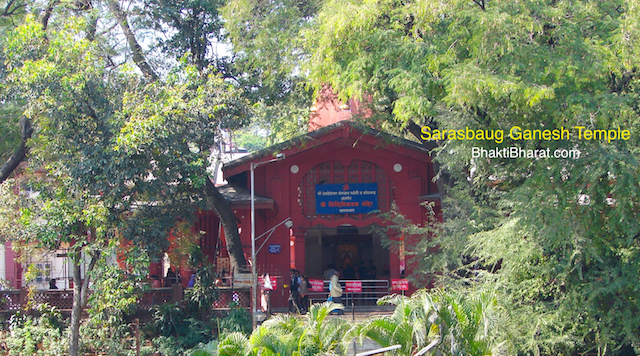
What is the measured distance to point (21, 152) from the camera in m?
18.9

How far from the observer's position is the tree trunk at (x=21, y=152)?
18453 mm

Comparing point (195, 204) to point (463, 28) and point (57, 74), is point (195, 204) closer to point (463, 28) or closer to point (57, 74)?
point (57, 74)

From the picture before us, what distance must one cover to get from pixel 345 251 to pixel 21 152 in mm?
16497

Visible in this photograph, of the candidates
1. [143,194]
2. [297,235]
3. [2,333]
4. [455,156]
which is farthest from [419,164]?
[2,333]

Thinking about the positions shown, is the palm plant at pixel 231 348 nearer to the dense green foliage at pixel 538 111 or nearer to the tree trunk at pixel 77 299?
the tree trunk at pixel 77 299

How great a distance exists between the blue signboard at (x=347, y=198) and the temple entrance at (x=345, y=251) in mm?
7522

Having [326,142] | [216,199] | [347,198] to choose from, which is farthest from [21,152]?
[347,198]

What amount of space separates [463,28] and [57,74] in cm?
951

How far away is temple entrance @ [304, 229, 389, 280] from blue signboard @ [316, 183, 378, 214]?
752 centimetres

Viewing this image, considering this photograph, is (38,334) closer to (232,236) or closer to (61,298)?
(61,298)

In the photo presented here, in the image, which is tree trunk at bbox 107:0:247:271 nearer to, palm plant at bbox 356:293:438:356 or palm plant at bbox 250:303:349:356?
palm plant at bbox 250:303:349:356

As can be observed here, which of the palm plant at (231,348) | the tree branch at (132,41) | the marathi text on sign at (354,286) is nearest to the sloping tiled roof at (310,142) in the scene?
the tree branch at (132,41)

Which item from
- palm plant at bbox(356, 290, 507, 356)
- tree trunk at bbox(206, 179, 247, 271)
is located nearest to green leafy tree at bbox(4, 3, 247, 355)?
tree trunk at bbox(206, 179, 247, 271)

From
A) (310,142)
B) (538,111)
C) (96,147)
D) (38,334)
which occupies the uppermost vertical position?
(310,142)
